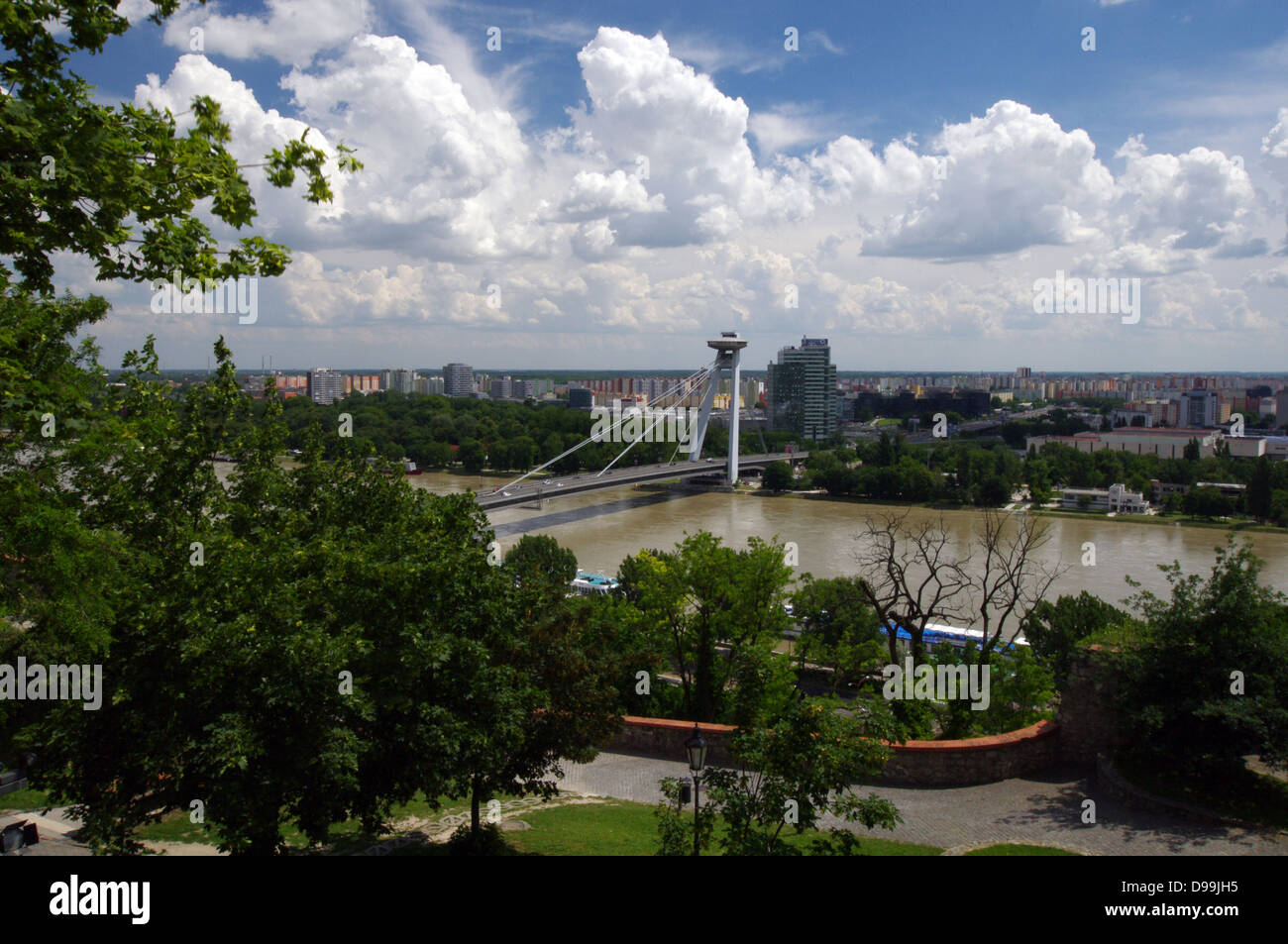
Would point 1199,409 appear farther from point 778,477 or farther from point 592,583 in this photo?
point 592,583

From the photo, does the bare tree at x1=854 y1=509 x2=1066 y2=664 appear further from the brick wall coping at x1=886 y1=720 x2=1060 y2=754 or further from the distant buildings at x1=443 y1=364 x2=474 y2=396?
the distant buildings at x1=443 y1=364 x2=474 y2=396

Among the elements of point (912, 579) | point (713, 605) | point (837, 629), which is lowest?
point (837, 629)

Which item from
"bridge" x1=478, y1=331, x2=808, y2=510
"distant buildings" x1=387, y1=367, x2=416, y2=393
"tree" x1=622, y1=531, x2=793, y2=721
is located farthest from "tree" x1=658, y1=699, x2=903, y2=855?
"distant buildings" x1=387, y1=367, x2=416, y2=393

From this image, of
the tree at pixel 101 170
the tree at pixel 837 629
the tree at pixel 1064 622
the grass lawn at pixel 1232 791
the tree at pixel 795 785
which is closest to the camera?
the tree at pixel 101 170

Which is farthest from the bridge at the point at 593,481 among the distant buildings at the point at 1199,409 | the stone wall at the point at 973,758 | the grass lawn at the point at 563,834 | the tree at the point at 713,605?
the distant buildings at the point at 1199,409

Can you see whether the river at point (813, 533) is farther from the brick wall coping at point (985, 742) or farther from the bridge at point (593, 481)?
the brick wall coping at point (985, 742)

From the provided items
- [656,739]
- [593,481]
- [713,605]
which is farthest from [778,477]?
[656,739]

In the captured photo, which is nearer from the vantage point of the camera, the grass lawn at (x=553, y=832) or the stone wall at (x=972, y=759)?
the grass lawn at (x=553, y=832)

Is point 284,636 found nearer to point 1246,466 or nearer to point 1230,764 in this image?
point 1230,764
